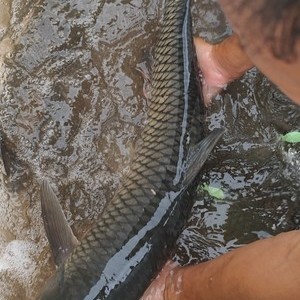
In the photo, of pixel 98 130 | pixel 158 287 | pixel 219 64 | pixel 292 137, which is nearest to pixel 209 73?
pixel 219 64

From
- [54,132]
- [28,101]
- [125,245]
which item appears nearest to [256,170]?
[125,245]

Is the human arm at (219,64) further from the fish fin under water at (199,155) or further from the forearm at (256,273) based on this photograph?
the forearm at (256,273)

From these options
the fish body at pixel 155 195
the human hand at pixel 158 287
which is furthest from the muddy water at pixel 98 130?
the fish body at pixel 155 195

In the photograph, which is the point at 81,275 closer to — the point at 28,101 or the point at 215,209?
the point at 215,209

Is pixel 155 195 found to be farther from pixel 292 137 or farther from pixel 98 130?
pixel 292 137

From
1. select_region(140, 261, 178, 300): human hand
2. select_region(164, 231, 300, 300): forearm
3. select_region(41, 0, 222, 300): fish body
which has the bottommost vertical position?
select_region(140, 261, 178, 300): human hand

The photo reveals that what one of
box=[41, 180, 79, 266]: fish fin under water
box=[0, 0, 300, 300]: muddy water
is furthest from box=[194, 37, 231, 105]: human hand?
box=[41, 180, 79, 266]: fish fin under water

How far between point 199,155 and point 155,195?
0.88 feet

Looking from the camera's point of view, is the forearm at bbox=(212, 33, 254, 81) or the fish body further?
the forearm at bbox=(212, 33, 254, 81)

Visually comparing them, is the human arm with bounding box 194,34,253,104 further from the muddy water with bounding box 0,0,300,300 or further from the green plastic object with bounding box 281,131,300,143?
the green plastic object with bounding box 281,131,300,143

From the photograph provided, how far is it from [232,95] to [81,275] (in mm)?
1388

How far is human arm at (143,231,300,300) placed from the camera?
2248 mm

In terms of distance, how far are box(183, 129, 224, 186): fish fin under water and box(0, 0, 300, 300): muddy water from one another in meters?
0.39

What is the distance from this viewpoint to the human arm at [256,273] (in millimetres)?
2248
